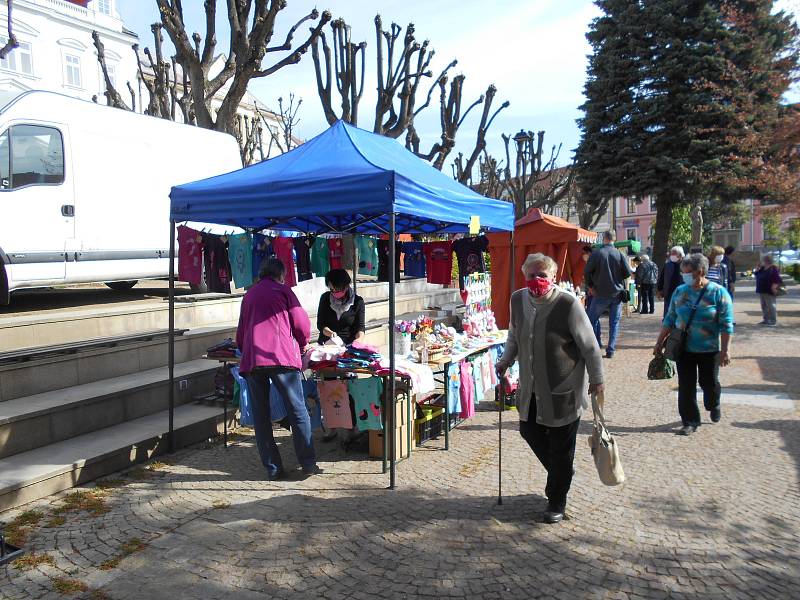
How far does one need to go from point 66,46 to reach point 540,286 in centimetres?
3802

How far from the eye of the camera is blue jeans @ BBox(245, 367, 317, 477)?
4824 mm

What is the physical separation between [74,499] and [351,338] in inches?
108

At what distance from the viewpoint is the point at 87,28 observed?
34.2 m

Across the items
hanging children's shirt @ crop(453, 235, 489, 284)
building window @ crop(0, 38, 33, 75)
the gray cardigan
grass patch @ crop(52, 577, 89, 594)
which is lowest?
grass patch @ crop(52, 577, 89, 594)

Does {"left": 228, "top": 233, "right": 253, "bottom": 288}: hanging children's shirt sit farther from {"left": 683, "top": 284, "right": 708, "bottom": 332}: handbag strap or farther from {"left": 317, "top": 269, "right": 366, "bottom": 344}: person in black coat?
{"left": 683, "top": 284, "right": 708, "bottom": 332}: handbag strap

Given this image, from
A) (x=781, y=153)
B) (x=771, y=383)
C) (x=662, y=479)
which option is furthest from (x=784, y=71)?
(x=662, y=479)

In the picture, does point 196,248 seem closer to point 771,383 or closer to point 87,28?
point 771,383

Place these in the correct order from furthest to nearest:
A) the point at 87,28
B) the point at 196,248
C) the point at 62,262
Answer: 1. the point at 87,28
2. the point at 62,262
3. the point at 196,248

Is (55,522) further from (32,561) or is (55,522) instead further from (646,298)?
(646,298)

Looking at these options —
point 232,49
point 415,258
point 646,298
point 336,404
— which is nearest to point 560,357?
point 336,404

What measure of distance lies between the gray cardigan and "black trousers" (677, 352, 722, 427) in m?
2.50

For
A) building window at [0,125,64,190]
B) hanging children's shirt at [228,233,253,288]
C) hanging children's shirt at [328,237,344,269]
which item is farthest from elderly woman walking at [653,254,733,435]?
building window at [0,125,64,190]

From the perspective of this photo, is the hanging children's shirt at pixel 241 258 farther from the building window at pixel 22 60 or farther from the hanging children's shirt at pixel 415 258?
the building window at pixel 22 60

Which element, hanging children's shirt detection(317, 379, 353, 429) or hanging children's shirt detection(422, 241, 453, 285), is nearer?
hanging children's shirt detection(317, 379, 353, 429)
